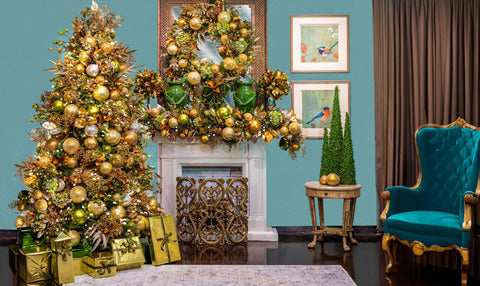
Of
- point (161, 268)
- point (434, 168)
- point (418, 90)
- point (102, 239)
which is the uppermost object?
point (418, 90)

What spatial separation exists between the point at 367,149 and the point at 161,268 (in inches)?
107

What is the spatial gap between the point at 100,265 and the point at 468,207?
9.97 ft

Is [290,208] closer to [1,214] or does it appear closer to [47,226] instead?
[47,226]

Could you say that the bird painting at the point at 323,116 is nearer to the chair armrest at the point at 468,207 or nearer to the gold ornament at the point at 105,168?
the chair armrest at the point at 468,207

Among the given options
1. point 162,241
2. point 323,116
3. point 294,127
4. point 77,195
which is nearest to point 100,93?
point 77,195

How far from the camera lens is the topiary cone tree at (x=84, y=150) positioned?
3.78m

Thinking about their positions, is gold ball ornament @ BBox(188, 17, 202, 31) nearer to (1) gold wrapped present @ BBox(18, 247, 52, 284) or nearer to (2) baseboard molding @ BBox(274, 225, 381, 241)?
(2) baseboard molding @ BBox(274, 225, 381, 241)

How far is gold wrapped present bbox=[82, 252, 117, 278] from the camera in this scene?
3.73m

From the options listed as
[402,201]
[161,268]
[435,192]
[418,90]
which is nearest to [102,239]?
[161,268]

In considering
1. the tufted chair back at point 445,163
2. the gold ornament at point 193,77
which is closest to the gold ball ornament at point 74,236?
the gold ornament at point 193,77

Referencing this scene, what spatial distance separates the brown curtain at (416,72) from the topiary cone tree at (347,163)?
49 centimetres

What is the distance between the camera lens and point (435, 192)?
4133 mm

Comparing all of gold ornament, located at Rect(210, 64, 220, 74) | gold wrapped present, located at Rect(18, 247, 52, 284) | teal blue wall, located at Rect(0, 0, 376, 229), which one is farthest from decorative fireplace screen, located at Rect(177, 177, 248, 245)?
gold wrapped present, located at Rect(18, 247, 52, 284)

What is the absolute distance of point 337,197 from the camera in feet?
14.7
